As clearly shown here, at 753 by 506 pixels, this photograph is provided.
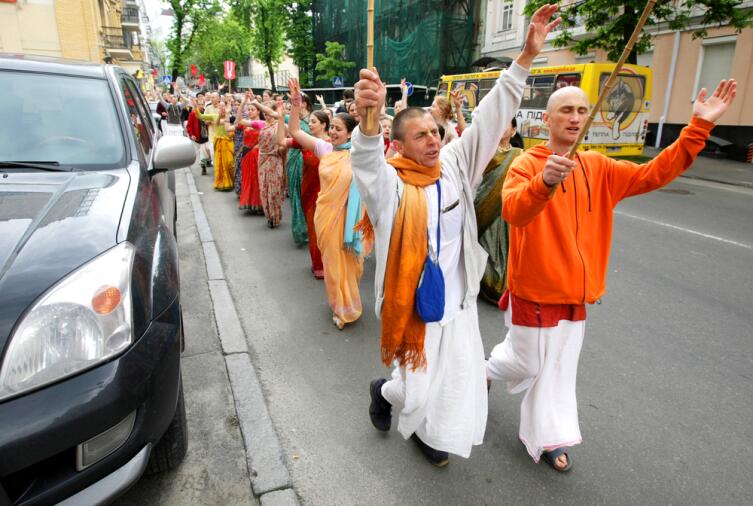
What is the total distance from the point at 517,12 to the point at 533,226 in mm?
25713

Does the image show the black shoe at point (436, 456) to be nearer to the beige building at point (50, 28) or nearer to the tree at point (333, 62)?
the beige building at point (50, 28)

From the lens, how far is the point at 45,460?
1600 millimetres

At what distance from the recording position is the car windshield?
261 centimetres

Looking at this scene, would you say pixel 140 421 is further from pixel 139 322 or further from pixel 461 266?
pixel 461 266

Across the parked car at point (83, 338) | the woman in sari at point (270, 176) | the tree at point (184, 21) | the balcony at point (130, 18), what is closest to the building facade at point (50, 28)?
the tree at point (184, 21)

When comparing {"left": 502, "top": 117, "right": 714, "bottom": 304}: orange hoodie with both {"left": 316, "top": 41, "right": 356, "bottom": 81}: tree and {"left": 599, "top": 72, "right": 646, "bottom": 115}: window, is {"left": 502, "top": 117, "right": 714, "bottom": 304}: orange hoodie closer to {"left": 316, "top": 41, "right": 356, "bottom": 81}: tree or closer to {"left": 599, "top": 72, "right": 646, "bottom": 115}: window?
{"left": 599, "top": 72, "right": 646, "bottom": 115}: window

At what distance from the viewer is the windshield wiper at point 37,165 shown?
96.6 inches

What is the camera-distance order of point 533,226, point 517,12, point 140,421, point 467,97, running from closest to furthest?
point 140,421, point 533,226, point 467,97, point 517,12

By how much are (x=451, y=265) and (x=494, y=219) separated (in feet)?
7.24

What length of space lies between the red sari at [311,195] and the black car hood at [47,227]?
9.14ft

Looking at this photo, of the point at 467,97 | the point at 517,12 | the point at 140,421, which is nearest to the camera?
the point at 140,421

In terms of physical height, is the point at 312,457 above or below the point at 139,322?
below

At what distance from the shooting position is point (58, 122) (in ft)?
9.07

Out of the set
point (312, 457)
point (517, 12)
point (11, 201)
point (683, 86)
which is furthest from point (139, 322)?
point (517, 12)
